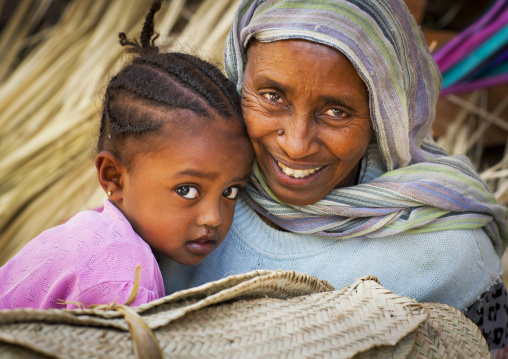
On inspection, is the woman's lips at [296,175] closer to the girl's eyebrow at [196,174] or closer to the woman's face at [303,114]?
the woman's face at [303,114]

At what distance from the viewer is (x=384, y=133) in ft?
5.59

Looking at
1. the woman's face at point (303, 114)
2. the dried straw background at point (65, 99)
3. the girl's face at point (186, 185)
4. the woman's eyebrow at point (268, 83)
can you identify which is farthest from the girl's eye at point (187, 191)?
the dried straw background at point (65, 99)

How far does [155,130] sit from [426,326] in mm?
873

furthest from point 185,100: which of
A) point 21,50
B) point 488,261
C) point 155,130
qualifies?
point 21,50

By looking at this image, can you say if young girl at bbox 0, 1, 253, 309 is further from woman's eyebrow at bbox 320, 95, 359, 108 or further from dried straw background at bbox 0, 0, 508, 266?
dried straw background at bbox 0, 0, 508, 266

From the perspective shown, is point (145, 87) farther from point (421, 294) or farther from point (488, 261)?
point (488, 261)

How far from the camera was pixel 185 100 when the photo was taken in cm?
162

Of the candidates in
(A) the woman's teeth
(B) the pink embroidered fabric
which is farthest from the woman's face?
(B) the pink embroidered fabric

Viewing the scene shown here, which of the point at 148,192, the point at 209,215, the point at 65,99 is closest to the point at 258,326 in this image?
the point at 209,215

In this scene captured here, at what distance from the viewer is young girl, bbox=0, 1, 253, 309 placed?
4.84 feet

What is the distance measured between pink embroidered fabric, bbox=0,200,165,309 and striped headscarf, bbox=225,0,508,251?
1.77ft

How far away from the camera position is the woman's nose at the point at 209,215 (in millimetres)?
1617

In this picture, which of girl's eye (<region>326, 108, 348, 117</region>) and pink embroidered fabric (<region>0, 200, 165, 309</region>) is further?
girl's eye (<region>326, 108, 348, 117</region>)

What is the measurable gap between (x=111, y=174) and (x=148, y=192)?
6.2 inches
